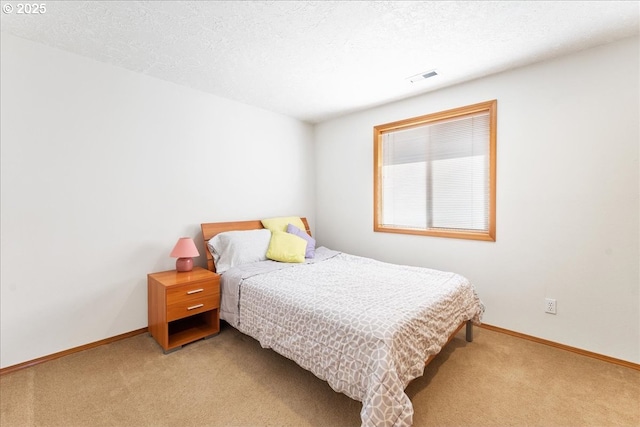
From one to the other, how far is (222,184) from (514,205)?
3022mm

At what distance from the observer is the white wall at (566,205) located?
2.07m

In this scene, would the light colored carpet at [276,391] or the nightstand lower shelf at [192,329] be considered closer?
the light colored carpet at [276,391]

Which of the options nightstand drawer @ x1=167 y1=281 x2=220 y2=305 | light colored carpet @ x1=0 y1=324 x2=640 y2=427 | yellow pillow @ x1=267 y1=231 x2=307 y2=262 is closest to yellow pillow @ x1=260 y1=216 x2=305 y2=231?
yellow pillow @ x1=267 y1=231 x2=307 y2=262

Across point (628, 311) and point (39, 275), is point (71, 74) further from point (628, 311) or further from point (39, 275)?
point (628, 311)

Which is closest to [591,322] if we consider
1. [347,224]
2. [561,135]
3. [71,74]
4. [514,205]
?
[514,205]

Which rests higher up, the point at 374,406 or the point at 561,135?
the point at 561,135

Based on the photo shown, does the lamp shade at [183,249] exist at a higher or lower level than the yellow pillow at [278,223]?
lower

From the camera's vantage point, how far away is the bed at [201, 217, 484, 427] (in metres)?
1.41

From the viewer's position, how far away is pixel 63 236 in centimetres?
222

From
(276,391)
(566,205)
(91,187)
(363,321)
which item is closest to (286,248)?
(276,391)

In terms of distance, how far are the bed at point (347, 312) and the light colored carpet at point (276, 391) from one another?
0.23m

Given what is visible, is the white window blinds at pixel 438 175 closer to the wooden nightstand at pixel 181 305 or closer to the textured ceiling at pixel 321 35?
the textured ceiling at pixel 321 35

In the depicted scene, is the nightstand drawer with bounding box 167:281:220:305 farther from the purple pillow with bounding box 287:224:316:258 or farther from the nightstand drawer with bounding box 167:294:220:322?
the purple pillow with bounding box 287:224:316:258

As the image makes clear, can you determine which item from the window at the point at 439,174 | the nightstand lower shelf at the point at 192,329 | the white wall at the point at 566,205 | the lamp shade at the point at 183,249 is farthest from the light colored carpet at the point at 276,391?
the window at the point at 439,174
